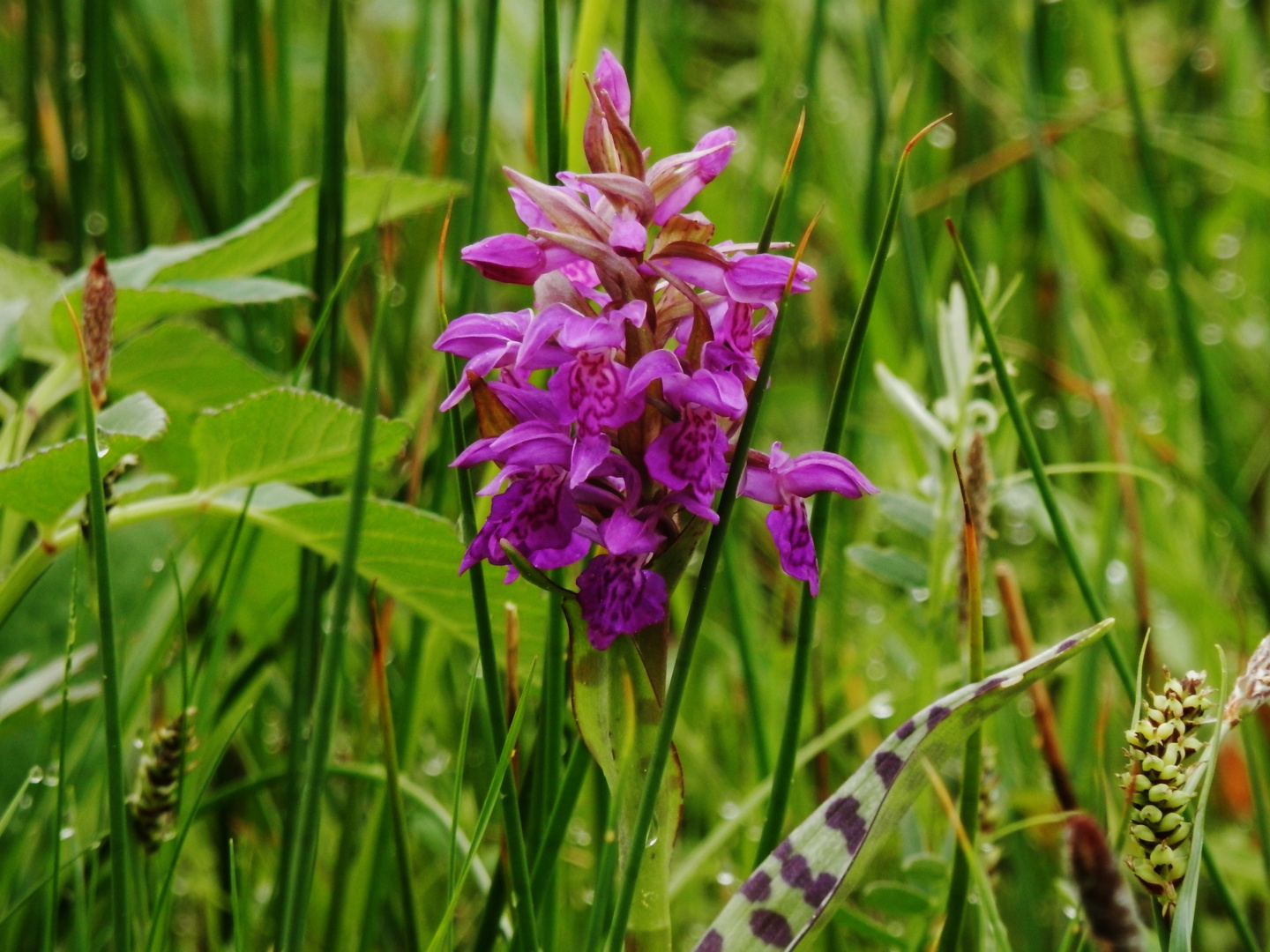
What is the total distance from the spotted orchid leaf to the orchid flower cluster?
9cm

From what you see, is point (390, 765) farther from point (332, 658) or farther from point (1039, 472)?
point (1039, 472)

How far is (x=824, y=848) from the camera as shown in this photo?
1.81ft

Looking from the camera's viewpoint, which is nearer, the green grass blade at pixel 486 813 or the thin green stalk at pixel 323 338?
the green grass blade at pixel 486 813

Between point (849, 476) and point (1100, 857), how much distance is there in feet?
0.81

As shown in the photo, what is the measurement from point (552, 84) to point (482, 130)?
0.65ft

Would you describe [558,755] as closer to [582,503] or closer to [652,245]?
[582,503]

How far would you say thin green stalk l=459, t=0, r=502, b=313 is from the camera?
91cm

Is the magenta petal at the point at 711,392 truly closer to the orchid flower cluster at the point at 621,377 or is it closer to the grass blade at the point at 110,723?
the orchid flower cluster at the point at 621,377

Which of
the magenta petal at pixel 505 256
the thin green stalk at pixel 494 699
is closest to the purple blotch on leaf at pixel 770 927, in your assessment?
the thin green stalk at pixel 494 699

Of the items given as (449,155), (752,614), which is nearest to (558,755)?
(752,614)

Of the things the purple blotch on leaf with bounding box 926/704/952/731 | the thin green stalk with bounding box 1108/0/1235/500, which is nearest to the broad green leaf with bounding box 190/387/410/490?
the purple blotch on leaf with bounding box 926/704/952/731

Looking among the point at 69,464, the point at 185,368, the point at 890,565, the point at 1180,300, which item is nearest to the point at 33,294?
the point at 185,368

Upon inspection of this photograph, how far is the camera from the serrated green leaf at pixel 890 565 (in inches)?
37.2

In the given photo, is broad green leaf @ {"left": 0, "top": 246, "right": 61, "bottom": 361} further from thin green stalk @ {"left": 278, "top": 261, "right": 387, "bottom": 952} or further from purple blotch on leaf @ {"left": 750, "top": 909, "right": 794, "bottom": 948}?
purple blotch on leaf @ {"left": 750, "top": 909, "right": 794, "bottom": 948}
